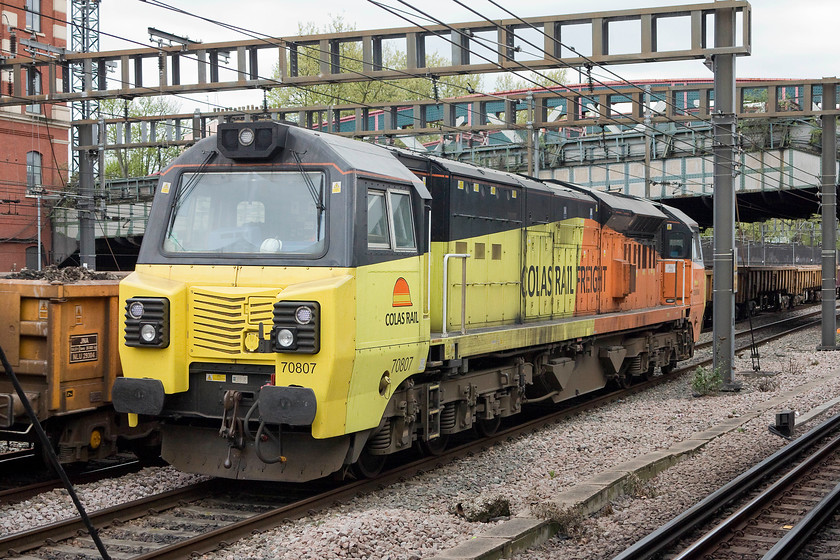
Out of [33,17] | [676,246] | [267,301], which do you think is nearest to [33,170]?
[33,17]

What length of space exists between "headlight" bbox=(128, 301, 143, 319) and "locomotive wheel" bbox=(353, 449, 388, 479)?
2543 millimetres

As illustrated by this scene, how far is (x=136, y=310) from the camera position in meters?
7.63

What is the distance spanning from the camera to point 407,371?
27.8ft

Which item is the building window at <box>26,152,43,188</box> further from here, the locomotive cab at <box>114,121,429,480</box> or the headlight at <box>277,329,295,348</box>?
the headlight at <box>277,329,295,348</box>

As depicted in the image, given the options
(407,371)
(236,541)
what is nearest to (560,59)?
(407,371)

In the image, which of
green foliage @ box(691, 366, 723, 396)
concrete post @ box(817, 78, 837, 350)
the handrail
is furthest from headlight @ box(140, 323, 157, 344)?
concrete post @ box(817, 78, 837, 350)

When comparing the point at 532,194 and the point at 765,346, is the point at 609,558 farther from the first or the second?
the point at 765,346

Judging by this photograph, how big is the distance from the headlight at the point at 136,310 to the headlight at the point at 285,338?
1325 millimetres

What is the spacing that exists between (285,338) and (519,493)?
285cm

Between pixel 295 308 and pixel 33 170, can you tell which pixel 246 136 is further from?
pixel 33 170

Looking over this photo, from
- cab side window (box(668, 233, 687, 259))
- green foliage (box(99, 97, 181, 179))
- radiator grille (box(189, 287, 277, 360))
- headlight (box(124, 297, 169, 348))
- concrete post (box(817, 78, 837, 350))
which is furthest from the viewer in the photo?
green foliage (box(99, 97, 181, 179))

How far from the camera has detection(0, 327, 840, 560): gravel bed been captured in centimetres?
673

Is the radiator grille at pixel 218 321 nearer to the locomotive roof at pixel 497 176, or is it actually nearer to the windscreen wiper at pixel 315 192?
the windscreen wiper at pixel 315 192

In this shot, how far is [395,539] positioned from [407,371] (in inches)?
80.5
